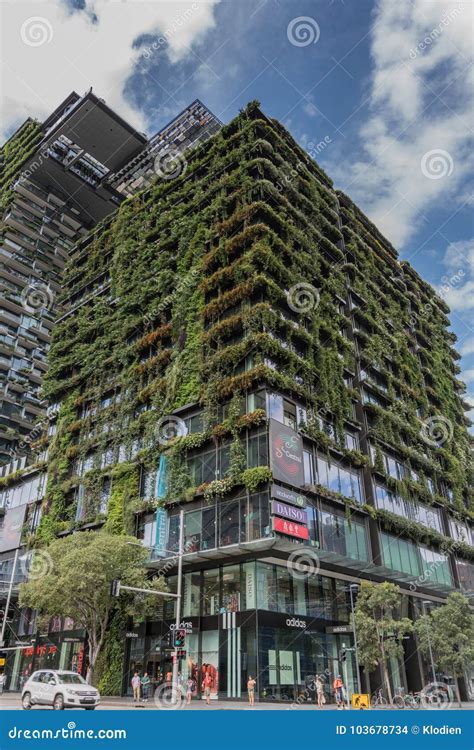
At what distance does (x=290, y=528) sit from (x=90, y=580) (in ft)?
→ 38.6

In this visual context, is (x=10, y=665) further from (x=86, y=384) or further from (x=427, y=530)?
(x=427, y=530)

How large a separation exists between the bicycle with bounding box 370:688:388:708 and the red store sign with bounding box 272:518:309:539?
1044cm

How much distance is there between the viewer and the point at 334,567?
3641 cm

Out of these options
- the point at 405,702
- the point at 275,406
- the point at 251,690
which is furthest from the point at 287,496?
the point at 405,702

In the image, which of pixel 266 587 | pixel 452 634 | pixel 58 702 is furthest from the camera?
pixel 452 634

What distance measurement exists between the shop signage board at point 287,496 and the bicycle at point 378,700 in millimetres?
12092

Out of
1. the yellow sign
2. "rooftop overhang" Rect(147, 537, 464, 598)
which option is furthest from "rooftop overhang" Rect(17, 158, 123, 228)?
the yellow sign

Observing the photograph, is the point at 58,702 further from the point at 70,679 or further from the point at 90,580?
the point at 90,580

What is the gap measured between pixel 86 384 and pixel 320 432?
2639cm

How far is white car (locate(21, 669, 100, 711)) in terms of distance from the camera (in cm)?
2178

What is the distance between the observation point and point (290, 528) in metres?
33.1

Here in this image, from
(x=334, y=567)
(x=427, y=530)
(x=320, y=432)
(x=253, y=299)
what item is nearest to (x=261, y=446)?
(x=320, y=432)

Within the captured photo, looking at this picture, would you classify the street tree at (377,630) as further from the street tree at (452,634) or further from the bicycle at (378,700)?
the street tree at (452,634)

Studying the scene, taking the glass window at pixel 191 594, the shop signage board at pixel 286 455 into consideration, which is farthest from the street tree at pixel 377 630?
the glass window at pixel 191 594
